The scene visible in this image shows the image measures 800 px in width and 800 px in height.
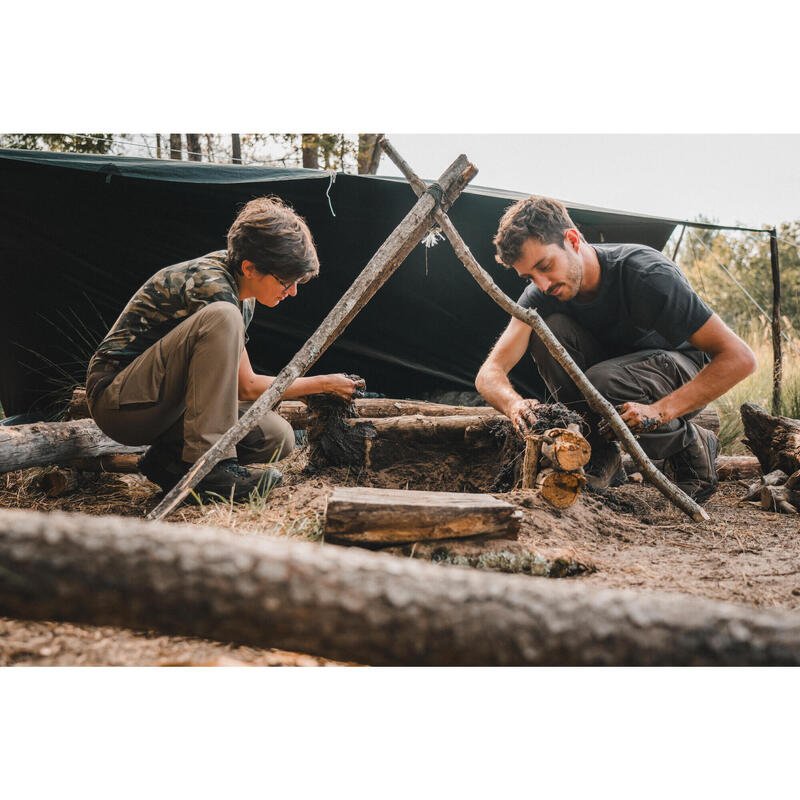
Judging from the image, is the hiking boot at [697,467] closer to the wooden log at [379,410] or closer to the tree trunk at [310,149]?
the wooden log at [379,410]

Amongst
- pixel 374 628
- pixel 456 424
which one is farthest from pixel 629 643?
pixel 456 424

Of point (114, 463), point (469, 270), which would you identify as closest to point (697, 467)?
point (469, 270)

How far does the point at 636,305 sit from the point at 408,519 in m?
1.88

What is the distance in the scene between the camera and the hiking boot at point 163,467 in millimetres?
2826

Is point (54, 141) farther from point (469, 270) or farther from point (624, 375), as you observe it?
point (624, 375)

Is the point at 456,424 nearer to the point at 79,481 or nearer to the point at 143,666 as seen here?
the point at 143,666

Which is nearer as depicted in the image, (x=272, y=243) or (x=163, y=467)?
(x=272, y=243)

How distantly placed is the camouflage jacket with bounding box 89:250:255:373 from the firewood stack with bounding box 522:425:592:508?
162cm

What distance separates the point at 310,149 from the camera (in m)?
7.76

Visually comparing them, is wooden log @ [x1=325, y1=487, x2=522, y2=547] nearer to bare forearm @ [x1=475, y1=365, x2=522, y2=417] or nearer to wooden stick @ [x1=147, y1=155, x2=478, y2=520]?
wooden stick @ [x1=147, y1=155, x2=478, y2=520]

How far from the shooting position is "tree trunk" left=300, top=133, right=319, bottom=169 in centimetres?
737

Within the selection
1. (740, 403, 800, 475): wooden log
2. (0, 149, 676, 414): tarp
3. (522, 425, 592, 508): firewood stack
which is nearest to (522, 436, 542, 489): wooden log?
(522, 425, 592, 508): firewood stack

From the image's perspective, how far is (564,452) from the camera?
8.23 ft

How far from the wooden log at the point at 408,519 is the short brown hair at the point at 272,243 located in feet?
3.84
